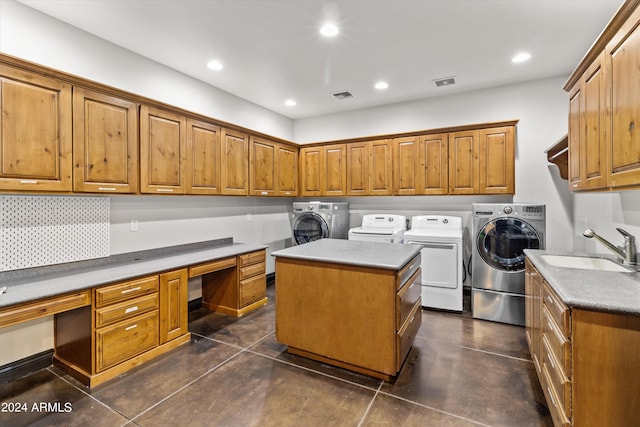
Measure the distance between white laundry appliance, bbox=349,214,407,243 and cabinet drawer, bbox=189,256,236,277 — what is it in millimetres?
1767

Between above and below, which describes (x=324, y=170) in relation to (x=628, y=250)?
above

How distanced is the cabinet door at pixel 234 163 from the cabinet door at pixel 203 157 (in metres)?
0.09

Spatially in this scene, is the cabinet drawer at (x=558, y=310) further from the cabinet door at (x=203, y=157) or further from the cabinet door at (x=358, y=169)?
the cabinet door at (x=203, y=157)

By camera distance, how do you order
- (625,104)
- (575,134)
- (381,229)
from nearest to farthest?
(625,104), (575,134), (381,229)

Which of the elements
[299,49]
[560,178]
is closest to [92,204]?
[299,49]

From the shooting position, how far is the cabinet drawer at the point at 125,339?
2293 millimetres

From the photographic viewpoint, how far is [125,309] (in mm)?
2428

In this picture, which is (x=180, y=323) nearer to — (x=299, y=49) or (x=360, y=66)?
(x=299, y=49)

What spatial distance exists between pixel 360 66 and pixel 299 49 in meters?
0.77

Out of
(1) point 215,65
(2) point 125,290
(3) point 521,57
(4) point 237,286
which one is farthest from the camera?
(4) point 237,286

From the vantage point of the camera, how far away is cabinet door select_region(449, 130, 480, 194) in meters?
3.88

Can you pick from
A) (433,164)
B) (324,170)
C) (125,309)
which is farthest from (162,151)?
(433,164)

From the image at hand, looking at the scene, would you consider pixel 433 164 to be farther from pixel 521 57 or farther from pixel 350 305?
pixel 350 305

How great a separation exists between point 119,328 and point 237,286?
1.36 metres
